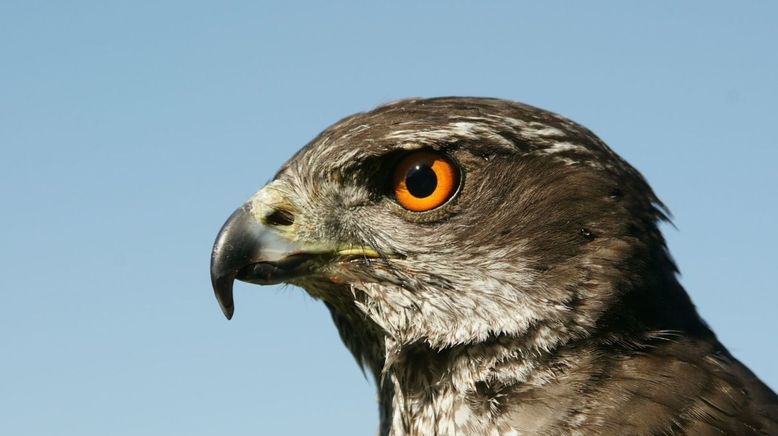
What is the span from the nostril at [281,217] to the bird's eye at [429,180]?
64 cm

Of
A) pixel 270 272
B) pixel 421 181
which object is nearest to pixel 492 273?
pixel 421 181

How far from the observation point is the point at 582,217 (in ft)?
16.5

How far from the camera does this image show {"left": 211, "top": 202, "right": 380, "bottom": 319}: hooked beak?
17.5 ft

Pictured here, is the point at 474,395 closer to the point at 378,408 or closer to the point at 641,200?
the point at 378,408

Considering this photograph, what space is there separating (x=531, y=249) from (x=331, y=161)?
1.15 metres

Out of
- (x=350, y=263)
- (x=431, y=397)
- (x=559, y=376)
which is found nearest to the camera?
(x=559, y=376)

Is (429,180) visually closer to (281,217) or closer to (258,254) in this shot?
(281,217)

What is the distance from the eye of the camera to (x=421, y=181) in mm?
5242

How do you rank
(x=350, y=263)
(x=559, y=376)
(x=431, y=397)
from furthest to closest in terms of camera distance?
(x=350, y=263) → (x=431, y=397) → (x=559, y=376)

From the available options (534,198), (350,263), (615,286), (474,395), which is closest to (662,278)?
(615,286)

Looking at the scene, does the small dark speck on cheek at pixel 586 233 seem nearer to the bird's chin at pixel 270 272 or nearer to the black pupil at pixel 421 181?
the black pupil at pixel 421 181

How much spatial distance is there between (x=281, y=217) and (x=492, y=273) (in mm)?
1178

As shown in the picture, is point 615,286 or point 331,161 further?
point 331,161

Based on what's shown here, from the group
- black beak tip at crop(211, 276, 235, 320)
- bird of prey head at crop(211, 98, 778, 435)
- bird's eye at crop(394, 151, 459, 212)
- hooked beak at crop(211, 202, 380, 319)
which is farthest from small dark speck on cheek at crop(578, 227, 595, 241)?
black beak tip at crop(211, 276, 235, 320)
